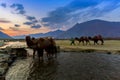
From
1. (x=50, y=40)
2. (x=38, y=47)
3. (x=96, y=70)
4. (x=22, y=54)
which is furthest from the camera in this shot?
(x=22, y=54)

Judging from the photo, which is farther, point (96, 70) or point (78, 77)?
point (96, 70)

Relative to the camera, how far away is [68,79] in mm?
22578

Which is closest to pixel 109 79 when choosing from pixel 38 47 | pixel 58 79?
pixel 58 79

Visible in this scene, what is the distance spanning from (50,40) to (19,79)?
1828 cm

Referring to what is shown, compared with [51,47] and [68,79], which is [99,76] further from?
[51,47]

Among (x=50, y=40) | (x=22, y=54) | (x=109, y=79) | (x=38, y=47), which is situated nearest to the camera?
(x=109, y=79)

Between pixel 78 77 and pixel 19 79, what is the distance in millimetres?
5727

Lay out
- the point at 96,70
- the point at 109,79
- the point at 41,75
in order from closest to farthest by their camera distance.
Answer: the point at 109,79 → the point at 41,75 → the point at 96,70

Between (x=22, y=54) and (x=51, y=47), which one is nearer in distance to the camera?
(x=51, y=47)

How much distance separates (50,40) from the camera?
134 ft

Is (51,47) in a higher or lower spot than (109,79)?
higher

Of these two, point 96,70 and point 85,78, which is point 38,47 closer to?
point 96,70

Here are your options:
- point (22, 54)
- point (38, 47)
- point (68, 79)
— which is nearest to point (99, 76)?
point (68, 79)

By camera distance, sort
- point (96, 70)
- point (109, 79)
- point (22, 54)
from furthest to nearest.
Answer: point (22, 54)
point (96, 70)
point (109, 79)
